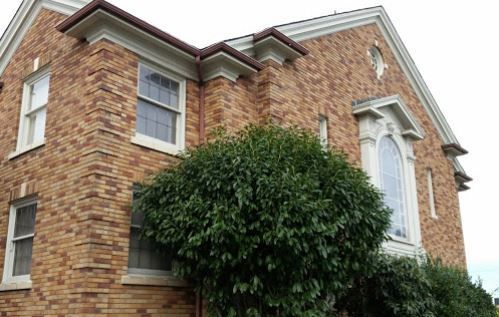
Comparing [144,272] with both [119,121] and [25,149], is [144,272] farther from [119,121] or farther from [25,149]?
[25,149]

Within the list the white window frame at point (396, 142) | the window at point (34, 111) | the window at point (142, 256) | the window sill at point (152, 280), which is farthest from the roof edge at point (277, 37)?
the window sill at point (152, 280)

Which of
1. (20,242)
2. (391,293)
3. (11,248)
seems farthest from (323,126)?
(11,248)

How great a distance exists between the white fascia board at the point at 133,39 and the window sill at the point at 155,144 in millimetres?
1618

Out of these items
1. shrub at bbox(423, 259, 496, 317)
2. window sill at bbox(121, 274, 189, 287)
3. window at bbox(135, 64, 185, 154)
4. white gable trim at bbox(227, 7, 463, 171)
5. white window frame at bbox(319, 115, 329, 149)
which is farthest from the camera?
white window frame at bbox(319, 115, 329, 149)

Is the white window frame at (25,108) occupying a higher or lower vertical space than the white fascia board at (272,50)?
lower

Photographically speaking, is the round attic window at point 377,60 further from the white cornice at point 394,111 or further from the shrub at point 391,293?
the shrub at point 391,293

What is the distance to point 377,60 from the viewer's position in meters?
17.0

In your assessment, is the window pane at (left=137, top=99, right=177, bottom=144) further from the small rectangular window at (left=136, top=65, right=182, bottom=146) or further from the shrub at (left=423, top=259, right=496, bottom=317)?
the shrub at (left=423, top=259, right=496, bottom=317)

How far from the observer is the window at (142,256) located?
9683mm

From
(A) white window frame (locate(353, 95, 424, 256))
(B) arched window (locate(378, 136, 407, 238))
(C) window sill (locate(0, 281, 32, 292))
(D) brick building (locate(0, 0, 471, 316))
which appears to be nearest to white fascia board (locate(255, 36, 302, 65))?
(D) brick building (locate(0, 0, 471, 316))

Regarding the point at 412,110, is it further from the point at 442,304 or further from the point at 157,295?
the point at 157,295

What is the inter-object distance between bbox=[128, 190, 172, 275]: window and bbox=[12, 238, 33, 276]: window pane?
7.07ft

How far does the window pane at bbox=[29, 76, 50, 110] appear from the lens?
11.6 metres

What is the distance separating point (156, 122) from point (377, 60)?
8775mm
